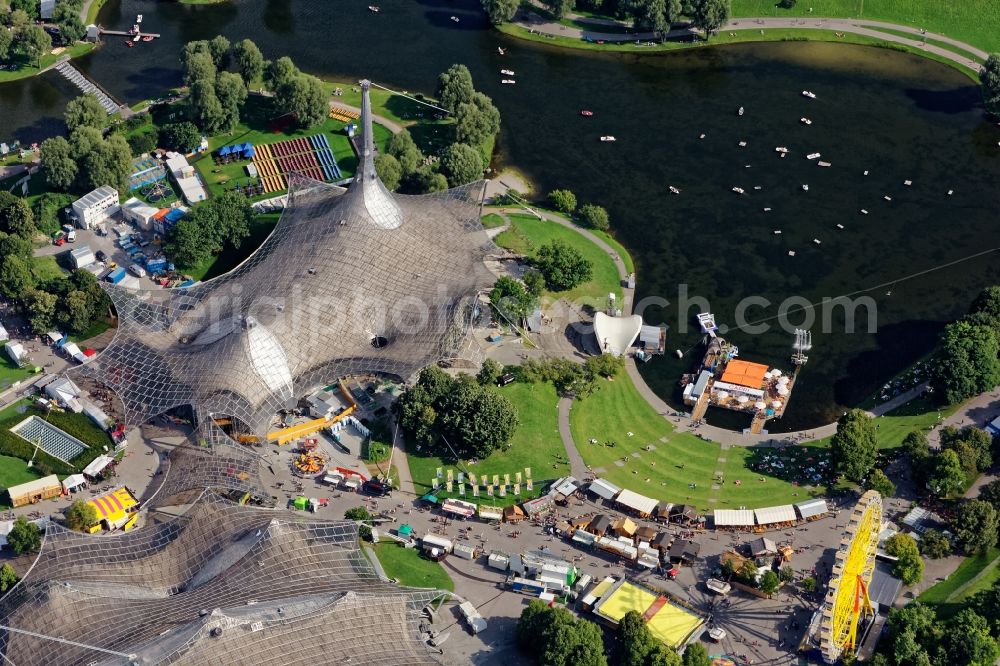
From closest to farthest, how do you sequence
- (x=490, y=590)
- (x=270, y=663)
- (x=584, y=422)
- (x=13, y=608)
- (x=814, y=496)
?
(x=270, y=663) < (x=13, y=608) < (x=490, y=590) < (x=814, y=496) < (x=584, y=422)

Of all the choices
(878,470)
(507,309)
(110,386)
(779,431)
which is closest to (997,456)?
(878,470)

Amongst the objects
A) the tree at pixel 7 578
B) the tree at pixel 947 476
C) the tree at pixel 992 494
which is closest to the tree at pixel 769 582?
the tree at pixel 947 476

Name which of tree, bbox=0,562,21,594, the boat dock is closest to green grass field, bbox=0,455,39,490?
tree, bbox=0,562,21,594

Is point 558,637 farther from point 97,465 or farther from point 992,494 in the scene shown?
point 97,465

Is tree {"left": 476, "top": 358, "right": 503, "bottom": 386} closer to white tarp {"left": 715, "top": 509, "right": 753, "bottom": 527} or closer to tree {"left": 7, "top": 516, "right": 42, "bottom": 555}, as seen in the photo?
white tarp {"left": 715, "top": 509, "right": 753, "bottom": 527}

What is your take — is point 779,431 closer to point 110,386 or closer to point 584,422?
point 584,422

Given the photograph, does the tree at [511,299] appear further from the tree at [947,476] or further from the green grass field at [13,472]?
the green grass field at [13,472]
